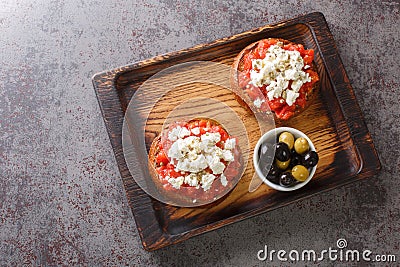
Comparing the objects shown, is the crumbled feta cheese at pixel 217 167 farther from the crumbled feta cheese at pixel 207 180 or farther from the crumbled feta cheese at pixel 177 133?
the crumbled feta cheese at pixel 177 133

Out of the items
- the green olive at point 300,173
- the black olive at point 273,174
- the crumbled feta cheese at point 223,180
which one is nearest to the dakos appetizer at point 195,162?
the crumbled feta cheese at point 223,180

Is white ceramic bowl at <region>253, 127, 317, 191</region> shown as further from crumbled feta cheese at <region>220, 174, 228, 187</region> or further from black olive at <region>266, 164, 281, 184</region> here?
crumbled feta cheese at <region>220, 174, 228, 187</region>

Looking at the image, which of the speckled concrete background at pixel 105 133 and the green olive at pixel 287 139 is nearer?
the green olive at pixel 287 139

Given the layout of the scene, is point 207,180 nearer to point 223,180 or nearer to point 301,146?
point 223,180

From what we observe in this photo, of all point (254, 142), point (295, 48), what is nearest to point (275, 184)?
point (254, 142)

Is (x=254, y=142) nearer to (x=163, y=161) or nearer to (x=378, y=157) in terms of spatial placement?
(x=163, y=161)

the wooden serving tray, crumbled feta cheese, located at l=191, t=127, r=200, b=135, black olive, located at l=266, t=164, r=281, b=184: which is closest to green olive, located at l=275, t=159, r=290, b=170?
black olive, located at l=266, t=164, r=281, b=184

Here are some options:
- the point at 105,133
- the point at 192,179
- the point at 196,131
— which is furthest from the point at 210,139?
the point at 105,133

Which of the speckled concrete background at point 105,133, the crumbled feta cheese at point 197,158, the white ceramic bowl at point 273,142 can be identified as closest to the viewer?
the crumbled feta cheese at point 197,158
